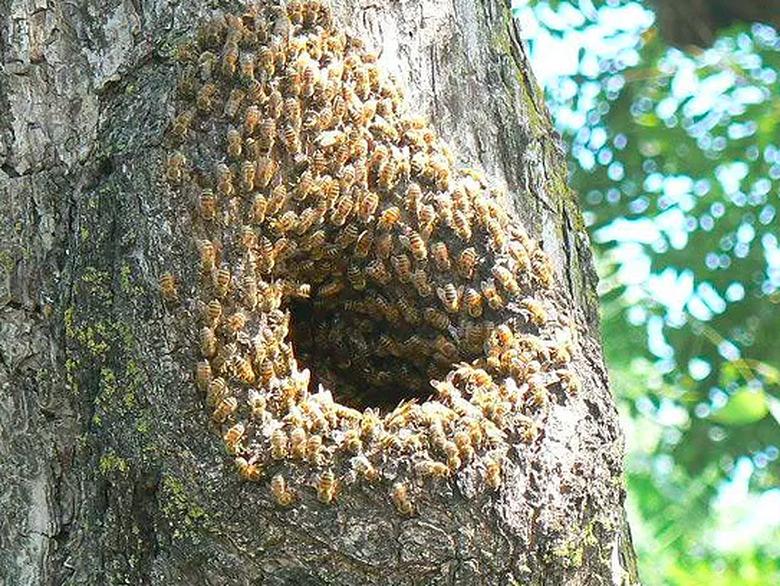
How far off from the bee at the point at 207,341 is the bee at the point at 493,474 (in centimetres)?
52

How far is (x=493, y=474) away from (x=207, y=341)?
1.79 feet

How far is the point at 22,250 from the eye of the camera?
2385 mm

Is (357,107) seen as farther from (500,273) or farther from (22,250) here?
(22,250)

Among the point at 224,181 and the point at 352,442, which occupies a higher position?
the point at 224,181

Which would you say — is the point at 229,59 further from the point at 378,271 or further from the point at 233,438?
the point at 233,438

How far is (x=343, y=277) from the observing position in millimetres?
2506

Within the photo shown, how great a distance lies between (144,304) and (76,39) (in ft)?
2.06

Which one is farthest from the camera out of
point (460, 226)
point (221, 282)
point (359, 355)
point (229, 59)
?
point (359, 355)

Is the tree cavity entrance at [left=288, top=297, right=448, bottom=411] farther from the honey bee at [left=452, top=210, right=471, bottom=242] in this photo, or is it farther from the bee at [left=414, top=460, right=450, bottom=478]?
the bee at [left=414, top=460, right=450, bottom=478]

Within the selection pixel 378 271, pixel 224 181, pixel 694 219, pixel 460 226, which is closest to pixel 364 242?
pixel 378 271

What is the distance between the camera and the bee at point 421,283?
7.90 ft

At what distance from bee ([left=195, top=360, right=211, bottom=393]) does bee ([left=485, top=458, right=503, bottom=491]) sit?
0.50 m

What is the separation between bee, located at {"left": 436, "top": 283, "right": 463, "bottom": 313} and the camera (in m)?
2.40

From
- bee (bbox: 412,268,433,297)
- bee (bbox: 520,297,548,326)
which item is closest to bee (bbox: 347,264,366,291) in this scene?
bee (bbox: 412,268,433,297)
